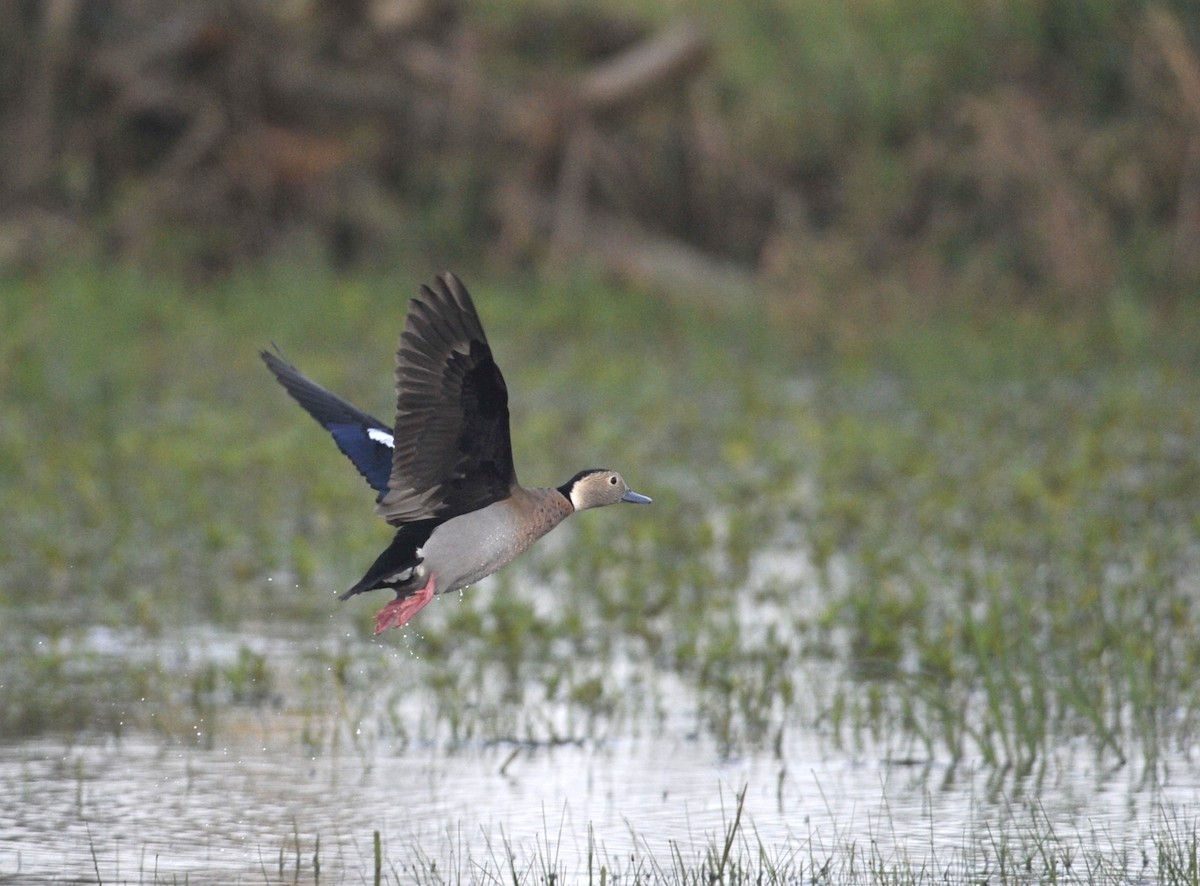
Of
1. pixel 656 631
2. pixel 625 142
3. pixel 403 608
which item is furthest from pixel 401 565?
pixel 625 142

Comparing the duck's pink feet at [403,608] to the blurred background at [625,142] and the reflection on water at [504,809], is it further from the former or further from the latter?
the blurred background at [625,142]

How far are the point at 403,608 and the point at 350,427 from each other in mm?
799

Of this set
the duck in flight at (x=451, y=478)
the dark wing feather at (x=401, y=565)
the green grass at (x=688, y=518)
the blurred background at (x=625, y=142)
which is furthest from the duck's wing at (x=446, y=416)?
the blurred background at (x=625, y=142)

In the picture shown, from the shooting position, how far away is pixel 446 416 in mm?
5023

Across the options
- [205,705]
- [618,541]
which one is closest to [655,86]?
[618,541]

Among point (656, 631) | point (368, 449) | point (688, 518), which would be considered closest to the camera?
point (368, 449)

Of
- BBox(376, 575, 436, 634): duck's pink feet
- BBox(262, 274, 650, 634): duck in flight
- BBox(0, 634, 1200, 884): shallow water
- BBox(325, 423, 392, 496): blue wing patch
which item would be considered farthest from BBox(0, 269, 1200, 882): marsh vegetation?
BBox(325, 423, 392, 496): blue wing patch

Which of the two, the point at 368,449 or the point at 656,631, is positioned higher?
the point at 368,449

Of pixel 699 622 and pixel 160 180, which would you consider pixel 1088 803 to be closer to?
pixel 699 622

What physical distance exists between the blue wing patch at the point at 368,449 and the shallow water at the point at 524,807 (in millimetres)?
811

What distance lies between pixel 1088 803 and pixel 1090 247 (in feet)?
35.1

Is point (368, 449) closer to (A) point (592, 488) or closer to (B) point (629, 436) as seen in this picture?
(A) point (592, 488)

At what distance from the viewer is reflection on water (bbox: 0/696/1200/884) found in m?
4.92

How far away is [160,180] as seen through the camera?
17.0 m
